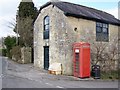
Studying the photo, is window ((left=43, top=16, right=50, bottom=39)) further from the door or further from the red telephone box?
the red telephone box

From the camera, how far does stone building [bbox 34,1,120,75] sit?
1933cm

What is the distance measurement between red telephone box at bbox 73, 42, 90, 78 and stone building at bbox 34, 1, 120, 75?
1.52 m

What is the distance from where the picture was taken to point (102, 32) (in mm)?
22781

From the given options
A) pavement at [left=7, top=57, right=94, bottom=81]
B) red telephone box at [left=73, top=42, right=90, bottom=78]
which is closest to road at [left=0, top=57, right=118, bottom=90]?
pavement at [left=7, top=57, right=94, bottom=81]

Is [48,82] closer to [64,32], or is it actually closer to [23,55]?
[64,32]

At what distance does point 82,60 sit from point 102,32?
6754 mm

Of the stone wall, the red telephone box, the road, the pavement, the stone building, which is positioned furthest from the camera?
the stone wall

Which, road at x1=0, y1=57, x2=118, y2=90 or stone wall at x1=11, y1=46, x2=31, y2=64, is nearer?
road at x1=0, y1=57, x2=118, y2=90

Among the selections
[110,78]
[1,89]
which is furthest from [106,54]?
[1,89]

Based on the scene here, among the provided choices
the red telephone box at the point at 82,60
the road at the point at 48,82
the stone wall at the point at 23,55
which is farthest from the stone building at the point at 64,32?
the stone wall at the point at 23,55

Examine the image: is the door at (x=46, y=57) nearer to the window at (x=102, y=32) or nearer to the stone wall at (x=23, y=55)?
the window at (x=102, y=32)

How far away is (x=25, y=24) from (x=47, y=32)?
13869 mm

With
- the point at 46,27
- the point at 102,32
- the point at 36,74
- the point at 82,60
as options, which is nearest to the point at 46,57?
the point at 46,27

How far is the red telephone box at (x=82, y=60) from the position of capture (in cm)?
1705
